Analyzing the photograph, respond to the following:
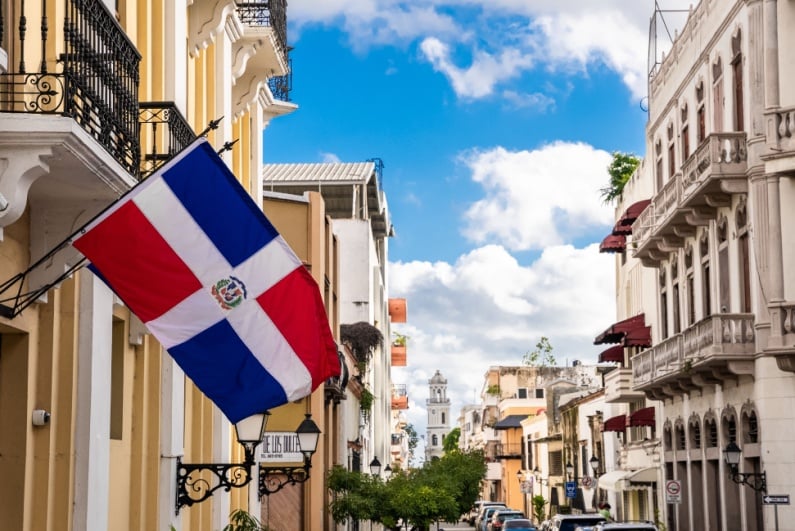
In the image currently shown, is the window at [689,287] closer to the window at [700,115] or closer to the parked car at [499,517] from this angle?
the window at [700,115]

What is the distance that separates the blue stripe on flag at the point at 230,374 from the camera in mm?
8109

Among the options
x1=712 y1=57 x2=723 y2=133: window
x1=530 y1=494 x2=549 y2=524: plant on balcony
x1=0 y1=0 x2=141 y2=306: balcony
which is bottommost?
x1=530 y1=494 x2=549 y2=524: plant on balcony

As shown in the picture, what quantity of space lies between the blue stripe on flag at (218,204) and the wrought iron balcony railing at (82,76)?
0.74 metres

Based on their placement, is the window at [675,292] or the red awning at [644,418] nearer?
the window at [675,292]

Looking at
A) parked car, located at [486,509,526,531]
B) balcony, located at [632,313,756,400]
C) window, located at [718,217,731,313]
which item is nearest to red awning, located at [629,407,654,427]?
balcony, located at [632,313,756,400]

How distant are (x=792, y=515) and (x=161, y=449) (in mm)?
16148

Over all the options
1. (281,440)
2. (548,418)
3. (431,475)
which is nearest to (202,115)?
(281,440)

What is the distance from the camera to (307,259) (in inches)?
1275

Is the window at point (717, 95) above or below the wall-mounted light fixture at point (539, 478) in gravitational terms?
above

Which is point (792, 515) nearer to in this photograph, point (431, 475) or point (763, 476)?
point (763, 476)

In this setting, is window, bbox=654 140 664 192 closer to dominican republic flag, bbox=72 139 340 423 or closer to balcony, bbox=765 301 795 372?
balcony, bbox=765 301 795 372

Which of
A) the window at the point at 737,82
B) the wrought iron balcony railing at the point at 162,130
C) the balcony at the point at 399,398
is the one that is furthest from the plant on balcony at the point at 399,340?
A: the wrought iron balcony railing at the point at 162,130

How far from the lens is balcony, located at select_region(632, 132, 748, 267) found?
28234 mm

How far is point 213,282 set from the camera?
26.6 feet
